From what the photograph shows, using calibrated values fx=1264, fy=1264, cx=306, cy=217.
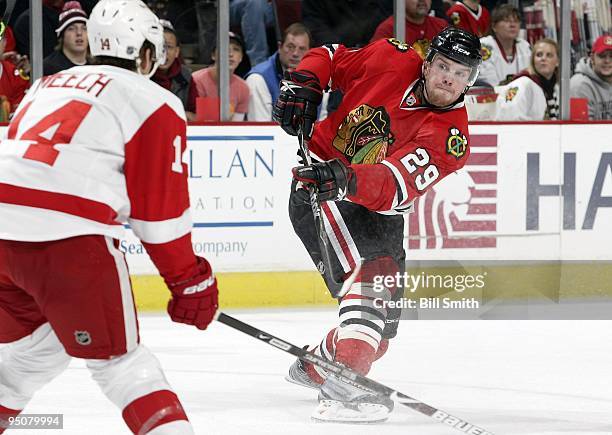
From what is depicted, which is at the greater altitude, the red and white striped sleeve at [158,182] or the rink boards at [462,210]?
the red and white striped sleeve at [158,182]

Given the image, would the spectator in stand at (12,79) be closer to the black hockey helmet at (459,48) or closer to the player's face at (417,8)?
the player's face at (417,8)

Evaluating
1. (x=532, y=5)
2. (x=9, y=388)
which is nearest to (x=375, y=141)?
(x=9, y=388)

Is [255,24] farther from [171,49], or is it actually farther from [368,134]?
[368,134]

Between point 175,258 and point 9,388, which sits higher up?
point 175,258

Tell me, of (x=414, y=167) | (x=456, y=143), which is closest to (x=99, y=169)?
(x=414, y=167)

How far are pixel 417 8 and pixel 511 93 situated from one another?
0.56 m

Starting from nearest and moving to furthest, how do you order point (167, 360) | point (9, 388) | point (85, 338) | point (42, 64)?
point (85, 338), point (9, 388), point (167, 360), point (42, 64)

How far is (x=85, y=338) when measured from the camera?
225 centimetres

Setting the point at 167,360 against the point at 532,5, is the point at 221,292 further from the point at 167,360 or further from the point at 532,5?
the point at 532,5

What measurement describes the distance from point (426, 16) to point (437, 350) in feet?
5.36

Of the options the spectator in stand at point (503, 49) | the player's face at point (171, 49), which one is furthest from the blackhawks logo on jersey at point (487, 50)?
the player's face at point (171, 49)

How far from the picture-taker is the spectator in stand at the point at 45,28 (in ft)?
16.4

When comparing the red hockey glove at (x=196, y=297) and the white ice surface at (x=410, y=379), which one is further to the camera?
the white ice surface at (x=410, y=379)

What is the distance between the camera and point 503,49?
5.59 m
